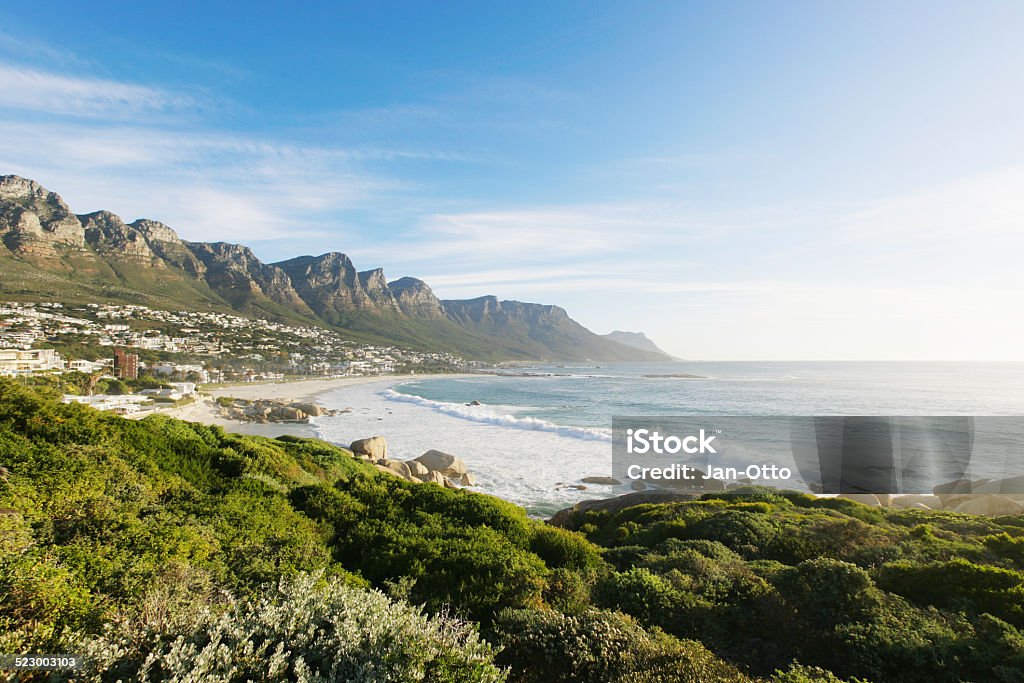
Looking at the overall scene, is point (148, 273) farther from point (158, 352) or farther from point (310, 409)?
point (310, 409)

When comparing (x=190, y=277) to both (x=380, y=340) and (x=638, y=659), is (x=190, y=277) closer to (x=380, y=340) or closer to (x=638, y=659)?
(x=380, y=340)

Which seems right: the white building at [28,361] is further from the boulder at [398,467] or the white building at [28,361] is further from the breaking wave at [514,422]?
the boulder at [398,467]

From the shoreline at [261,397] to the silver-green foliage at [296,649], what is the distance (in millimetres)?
16250

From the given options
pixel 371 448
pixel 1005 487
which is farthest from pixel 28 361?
pixel 1005 487

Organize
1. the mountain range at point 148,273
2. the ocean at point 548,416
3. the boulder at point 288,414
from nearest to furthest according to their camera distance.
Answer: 1. the ocean at point 548,416
2. the boulder at point 288,414
3. the mountain range at point 148,273

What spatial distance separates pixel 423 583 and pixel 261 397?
6924cm

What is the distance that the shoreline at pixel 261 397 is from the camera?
40000 mm

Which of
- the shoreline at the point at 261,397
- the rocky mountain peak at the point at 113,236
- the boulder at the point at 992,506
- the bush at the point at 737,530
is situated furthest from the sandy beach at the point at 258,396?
the rocky mountain peak at the point at 113,236

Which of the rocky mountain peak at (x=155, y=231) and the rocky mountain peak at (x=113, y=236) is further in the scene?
the rocky mountain peak at (x=155, y=231)

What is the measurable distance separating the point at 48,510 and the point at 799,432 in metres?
43.5

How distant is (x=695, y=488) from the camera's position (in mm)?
24031

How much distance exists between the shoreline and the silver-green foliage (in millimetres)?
16250

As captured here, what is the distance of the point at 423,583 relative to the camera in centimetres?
630

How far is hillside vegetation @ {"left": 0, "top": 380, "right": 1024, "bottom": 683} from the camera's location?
3.78 meters
